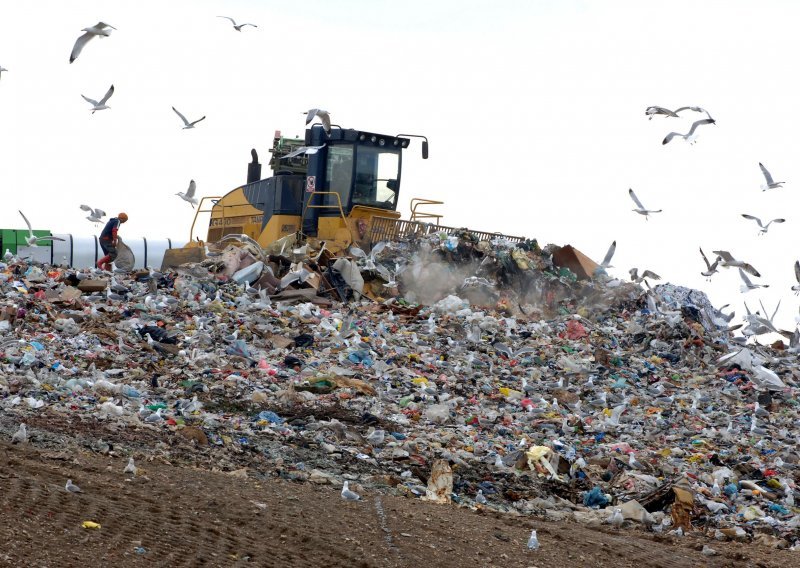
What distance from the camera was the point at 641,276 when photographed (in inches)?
590

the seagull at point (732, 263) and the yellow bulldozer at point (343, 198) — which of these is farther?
the yellow bulldozer at point (343, 198)

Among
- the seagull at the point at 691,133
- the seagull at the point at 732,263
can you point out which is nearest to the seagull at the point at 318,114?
the seagull at the point at 691,133

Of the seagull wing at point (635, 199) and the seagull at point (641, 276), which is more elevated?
the seagull wing at point (635, 199)

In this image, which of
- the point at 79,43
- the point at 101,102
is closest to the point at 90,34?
the point at 79,43

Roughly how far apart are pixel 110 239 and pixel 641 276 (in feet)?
25.4

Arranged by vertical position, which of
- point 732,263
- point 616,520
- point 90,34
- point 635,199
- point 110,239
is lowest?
point 616,520

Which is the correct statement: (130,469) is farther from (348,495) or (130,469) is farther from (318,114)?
(318,114)

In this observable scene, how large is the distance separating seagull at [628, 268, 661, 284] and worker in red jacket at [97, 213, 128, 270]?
7.42 meters

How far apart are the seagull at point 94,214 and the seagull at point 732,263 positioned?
766cm

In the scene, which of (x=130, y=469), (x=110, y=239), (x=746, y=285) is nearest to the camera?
(x=130, y=469)

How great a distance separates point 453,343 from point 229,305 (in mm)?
2756

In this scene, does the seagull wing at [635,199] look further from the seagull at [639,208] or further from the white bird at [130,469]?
the white bird at [130,469]

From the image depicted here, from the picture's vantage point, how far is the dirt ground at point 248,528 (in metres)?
4.46

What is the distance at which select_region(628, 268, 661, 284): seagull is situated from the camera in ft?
48.8
